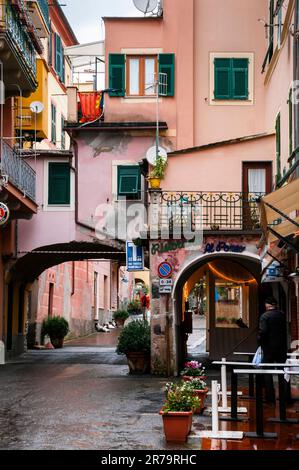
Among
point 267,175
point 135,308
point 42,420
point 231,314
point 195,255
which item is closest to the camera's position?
point 42,420

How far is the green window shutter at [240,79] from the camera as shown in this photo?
26.6m

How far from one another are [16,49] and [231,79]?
→ 276 inches

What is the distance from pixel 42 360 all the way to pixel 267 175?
370 inches

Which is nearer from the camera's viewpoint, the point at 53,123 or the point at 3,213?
the point at 3,213

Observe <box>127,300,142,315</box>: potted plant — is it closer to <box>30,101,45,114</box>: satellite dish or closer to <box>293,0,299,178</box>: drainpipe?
<box>30,101,45,114</box>: satellite dish

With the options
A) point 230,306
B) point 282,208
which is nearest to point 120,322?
point 230,306

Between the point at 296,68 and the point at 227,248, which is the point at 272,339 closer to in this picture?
the point at 296,68

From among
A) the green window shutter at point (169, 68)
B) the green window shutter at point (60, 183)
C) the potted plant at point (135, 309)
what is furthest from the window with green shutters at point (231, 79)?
the potted plant at point (135, 309)

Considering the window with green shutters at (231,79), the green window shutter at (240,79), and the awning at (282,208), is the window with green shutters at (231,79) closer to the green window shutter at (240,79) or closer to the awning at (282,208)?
the green window shutter at (240,79)

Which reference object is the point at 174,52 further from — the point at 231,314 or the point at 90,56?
the point at 231,314

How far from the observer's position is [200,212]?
74.7 feet

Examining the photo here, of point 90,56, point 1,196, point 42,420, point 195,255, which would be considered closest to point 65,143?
point 90,56

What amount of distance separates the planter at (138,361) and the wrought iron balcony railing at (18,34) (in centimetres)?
848

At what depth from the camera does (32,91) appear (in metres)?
26.2
